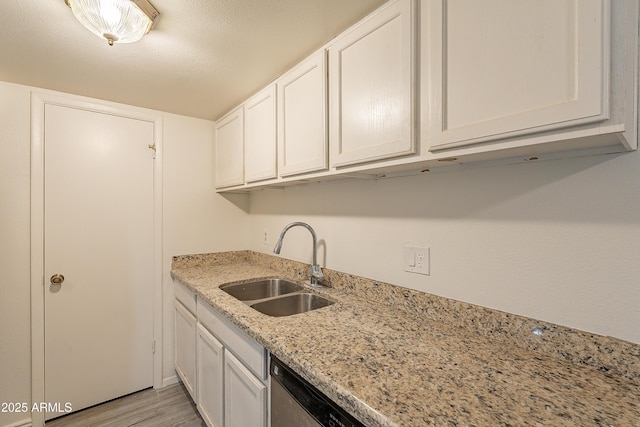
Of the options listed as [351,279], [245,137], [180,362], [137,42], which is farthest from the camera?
[180,362]

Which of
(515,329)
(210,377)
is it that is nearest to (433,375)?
(515,329)

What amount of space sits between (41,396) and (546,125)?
2893mm

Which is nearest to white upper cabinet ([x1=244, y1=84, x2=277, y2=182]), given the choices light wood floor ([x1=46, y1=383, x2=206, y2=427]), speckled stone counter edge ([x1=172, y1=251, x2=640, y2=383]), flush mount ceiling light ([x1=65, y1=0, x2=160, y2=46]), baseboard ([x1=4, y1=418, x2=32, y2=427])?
flush mount ceiling light ([x1=65, y1=0, x2=160, y2=46])

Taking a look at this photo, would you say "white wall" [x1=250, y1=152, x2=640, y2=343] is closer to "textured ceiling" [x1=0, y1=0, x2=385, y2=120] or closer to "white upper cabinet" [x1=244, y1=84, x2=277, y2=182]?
"white upper cabinet" [x1=244, y1=84, x2=277, y2=182]

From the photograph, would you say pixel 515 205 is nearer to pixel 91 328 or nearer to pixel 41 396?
pixel 91 328

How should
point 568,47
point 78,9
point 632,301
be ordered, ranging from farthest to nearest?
point 78,9, point 632,301, point 568,47

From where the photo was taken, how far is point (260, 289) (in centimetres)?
190

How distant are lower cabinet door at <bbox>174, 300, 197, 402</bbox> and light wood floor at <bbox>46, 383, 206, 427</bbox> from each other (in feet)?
0.45

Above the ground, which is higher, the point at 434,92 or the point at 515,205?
the point at 434,92

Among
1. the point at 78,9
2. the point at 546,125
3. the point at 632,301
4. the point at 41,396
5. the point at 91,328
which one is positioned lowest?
the point at 41,396

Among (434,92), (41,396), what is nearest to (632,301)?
(434,92)

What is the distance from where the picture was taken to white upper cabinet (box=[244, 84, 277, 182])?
162 centimetres

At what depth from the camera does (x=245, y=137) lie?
1906 millimetres

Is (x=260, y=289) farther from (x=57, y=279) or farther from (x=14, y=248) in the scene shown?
(x=14, y=248)
